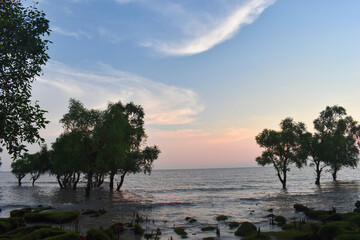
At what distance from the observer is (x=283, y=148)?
5962 centimetres


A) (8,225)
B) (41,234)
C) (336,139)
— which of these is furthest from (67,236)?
(336,139)

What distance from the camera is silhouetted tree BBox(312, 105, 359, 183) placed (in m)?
64.7

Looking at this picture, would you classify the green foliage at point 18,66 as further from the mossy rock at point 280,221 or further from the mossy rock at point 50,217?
the mossy rock at point 280,221

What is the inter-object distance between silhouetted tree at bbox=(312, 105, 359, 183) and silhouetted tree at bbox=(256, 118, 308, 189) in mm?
9400

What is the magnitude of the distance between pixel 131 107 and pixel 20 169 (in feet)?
Answer: 200

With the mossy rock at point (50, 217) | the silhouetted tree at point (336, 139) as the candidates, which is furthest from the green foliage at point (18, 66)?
the silhouetted tree at point (336, 139)

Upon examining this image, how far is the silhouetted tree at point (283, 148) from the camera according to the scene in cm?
5928

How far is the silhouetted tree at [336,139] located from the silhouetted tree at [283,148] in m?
9.40

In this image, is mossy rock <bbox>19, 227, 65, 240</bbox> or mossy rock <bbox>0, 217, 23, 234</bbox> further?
mossy rock <bbox>0, 217, 23, 234</bbox>

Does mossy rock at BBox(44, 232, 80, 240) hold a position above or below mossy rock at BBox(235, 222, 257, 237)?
above

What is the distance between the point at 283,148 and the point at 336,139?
1806 cm

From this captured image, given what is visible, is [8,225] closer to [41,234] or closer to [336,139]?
[41,234]

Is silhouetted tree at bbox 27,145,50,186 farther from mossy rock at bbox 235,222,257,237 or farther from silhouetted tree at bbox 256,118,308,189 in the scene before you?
mossy rock at bbox 235,222,257,237

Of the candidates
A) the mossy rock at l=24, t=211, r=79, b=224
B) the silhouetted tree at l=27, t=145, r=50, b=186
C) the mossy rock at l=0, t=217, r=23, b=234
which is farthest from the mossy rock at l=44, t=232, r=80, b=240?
the silhouetted tree at l=27, t=145, r=50, b=186
